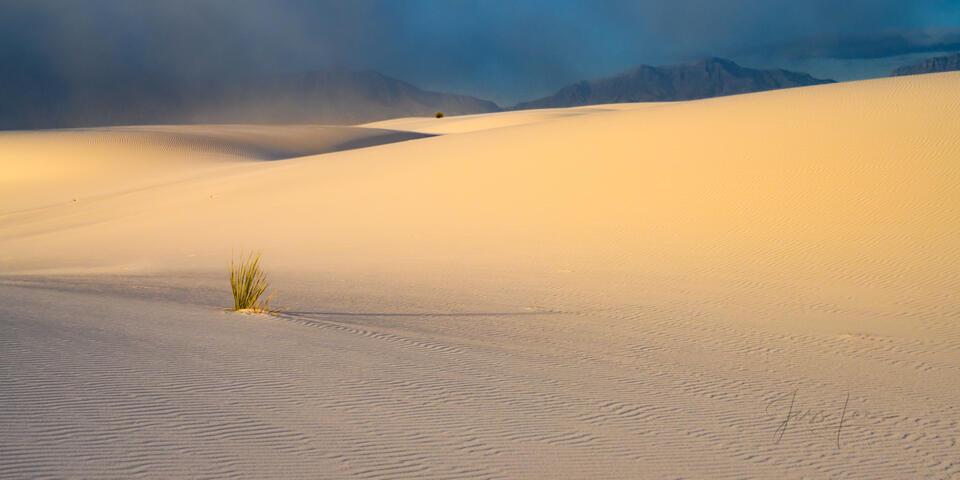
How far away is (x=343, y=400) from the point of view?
4445 millimetres

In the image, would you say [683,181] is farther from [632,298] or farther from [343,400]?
[343,400]

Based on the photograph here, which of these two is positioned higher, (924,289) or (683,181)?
(683,181)

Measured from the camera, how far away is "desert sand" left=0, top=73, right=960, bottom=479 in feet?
12.7

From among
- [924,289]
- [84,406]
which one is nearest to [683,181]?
[924,289]

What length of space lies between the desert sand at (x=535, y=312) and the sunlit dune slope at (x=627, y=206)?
0.33ft

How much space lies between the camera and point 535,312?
8680 millimetres

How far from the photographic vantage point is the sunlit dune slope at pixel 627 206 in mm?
12547

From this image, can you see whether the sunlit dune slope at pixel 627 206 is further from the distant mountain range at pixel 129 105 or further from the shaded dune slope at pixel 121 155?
the distant mountain range at pixel 129 105

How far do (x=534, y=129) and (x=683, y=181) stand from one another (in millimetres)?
10173
